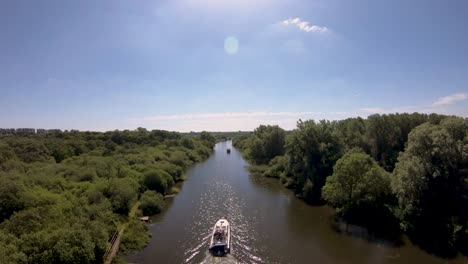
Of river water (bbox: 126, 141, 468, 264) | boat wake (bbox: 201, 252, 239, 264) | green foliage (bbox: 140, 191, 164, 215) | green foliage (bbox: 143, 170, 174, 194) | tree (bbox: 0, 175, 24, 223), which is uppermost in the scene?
tree (bbox: 0, 175, 24, 223)

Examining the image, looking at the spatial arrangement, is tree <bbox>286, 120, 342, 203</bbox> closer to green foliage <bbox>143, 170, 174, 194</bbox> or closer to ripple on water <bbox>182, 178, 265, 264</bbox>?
ripple on water <bbox>182, 178, 265, 264</bbox>

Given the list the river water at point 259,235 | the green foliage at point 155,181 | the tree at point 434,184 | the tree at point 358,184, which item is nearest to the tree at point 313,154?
the river water at point 259,235

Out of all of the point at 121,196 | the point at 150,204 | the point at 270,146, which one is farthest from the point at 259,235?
the point at 270,146

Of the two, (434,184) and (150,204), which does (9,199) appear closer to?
(150,204)

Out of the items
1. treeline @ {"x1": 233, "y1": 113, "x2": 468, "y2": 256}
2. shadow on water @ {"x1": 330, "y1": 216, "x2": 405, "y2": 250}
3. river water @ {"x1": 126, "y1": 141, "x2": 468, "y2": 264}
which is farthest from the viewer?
shadow on water @ {"x1": 330, "y1": 216, "x2": 405, "y2": 250}

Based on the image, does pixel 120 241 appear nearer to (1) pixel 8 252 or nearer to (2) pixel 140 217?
(2) pixel 140 217

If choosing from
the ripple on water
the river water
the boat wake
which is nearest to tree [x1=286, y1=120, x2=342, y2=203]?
the river water

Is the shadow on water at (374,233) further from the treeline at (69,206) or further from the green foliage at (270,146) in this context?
the green foliage at (270,146)
